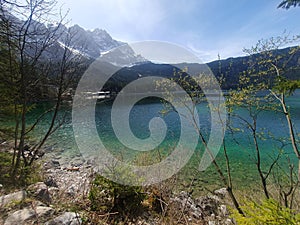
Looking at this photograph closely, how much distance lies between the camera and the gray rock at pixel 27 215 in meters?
2.49

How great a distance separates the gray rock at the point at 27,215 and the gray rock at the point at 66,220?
0.22 meters

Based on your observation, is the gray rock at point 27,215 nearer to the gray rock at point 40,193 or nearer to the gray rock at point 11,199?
the gray rock at point 11,199

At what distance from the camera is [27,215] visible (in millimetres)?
2605

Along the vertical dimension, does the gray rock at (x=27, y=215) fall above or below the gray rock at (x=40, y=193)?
above

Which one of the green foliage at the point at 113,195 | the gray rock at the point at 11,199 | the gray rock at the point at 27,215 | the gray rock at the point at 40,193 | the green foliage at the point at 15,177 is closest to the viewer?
the gray rock at the point at 27,215

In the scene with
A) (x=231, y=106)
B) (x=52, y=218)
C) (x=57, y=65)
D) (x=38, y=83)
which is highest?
(x=57, y=65)

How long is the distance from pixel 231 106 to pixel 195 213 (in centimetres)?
336

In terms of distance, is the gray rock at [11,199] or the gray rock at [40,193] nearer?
the gray rock at [11,199]

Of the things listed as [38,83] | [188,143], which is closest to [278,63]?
[38,83]

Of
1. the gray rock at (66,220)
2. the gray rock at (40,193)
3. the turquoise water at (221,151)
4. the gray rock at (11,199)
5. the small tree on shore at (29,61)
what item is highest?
the small tree on shore at (29,61)

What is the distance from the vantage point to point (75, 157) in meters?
12.0

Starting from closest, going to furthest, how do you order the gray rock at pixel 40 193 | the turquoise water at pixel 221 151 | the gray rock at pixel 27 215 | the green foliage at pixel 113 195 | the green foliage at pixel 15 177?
1. the gray rock at pixel 27 215
2. the gray rock at pixel 40 193
3. the green foliage at pixel 113 195
4. the green foliage at pixel 15 177
5. the turquoise water at pixel 221 151

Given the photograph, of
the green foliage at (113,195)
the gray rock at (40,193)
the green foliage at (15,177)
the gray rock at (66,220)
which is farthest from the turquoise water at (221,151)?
the gray rock at (66,220)

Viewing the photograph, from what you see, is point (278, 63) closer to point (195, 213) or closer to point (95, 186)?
point (195, 213)
